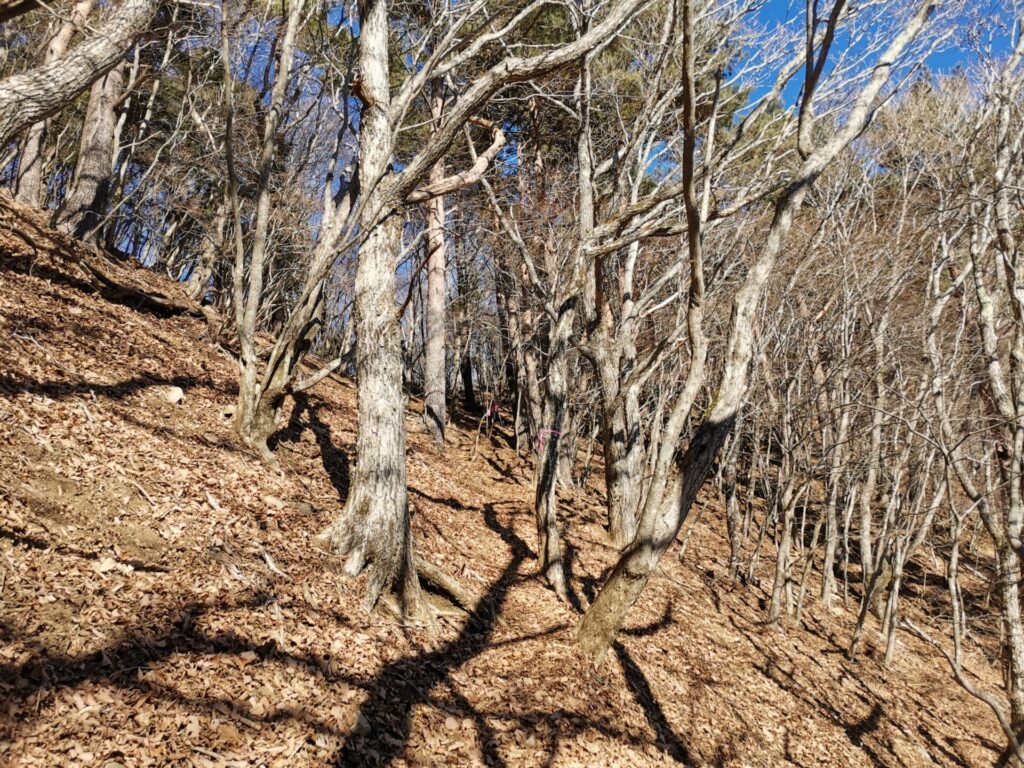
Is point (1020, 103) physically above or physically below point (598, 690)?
above

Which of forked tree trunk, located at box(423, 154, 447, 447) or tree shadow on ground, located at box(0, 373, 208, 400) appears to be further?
forked tree trunk, located at box(423, 154, 447, 447)

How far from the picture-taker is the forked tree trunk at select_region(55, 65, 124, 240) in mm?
8002

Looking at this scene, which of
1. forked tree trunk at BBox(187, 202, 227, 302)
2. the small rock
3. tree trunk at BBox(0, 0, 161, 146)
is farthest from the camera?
forked tree trunk at BBox(187, 202, 227, 302)

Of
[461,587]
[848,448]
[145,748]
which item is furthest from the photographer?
[848,448]

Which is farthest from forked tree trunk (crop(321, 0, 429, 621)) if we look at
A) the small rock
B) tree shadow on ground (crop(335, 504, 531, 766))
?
the small rock

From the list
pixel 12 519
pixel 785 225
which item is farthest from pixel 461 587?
pixel 785 225

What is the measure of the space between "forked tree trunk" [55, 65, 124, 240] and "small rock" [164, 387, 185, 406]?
12.6ft

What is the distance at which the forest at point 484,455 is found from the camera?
11.1ft

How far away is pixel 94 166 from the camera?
27.0 ft

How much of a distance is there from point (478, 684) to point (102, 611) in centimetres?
237

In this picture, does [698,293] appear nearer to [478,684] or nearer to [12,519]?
[478,684]

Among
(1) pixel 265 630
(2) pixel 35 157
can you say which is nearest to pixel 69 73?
(1) pixel 265 630

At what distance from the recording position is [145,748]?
2613mm

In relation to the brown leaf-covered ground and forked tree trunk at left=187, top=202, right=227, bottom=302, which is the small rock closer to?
the brown leaf-covered ground
